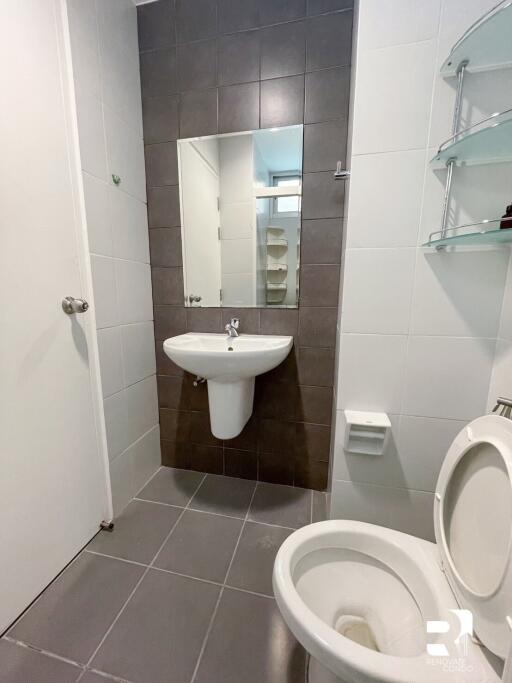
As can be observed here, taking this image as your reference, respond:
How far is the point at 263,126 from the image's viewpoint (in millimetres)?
1257

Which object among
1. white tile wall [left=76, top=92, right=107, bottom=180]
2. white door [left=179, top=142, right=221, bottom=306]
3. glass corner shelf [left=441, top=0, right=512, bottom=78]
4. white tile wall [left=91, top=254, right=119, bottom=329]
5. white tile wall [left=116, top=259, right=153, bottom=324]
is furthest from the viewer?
white door [left=179, top=142, right=221, bottom=306]

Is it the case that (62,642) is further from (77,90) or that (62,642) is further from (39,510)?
(77,90)

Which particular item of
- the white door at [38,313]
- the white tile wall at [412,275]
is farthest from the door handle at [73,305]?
the white tile wall at [412,275]

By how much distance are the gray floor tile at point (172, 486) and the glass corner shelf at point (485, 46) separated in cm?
194

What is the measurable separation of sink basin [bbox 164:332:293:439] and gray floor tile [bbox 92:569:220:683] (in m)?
0.56

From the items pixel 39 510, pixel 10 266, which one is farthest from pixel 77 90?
pixel 39 510

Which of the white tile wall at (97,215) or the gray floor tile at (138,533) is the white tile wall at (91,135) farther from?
the gray floor tile at (138,533)

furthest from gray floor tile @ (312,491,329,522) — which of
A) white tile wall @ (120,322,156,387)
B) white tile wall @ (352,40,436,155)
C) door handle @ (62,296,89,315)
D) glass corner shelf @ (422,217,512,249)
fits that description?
white tile wall @ (352,40,436,155)

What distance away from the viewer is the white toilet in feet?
1.65

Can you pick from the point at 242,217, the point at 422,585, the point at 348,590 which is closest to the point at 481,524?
the point at 422,585

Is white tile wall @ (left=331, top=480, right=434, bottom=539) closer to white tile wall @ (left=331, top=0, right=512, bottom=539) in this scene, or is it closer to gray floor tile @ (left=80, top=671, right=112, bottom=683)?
white tile wall @ (left=331, top=0, right=512, bottom=539)

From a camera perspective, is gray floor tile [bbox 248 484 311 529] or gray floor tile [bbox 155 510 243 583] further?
gray floor tile [bbox 248 484 311 529]

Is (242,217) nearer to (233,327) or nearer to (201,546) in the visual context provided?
(233,327)

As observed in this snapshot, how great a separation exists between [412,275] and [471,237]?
0.18m
